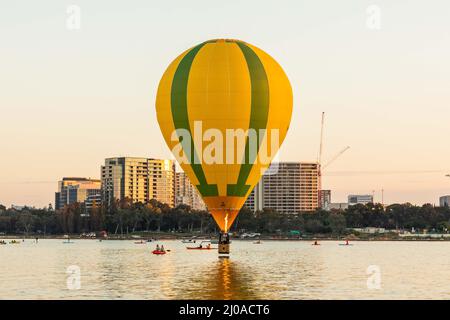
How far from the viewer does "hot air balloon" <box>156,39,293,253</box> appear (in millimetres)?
83938

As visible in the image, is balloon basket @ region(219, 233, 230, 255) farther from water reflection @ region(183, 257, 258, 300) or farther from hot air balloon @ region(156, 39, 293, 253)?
hot air balloon @ region(156, 39, 293, 253)

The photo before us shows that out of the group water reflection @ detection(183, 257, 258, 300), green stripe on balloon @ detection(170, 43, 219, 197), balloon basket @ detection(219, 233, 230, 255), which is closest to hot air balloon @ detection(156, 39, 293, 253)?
green stripe on balloon @ detection(170, 43, 219, 197)

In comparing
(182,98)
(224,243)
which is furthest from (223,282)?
(182,98)

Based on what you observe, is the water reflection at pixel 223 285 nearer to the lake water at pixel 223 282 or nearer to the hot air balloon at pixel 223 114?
the lake water at pixel 223 282

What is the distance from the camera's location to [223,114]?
83.8m

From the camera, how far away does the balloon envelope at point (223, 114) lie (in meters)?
83.9

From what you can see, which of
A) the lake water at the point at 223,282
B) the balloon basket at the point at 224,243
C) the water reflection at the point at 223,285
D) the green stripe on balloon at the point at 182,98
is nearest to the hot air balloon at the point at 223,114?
the green stripe on balloon at the point at 182,98

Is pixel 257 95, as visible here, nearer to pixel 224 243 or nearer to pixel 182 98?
pixel 182 98

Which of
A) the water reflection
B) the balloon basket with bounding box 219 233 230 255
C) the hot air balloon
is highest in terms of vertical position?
the hot air balloon

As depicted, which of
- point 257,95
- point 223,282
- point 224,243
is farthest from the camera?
point 224,243

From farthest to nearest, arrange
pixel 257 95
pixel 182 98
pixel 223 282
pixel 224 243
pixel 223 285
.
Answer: pixel 224 243, pixel 257 95, pixel 182 98, pixel 223 282, pixel 223 285
